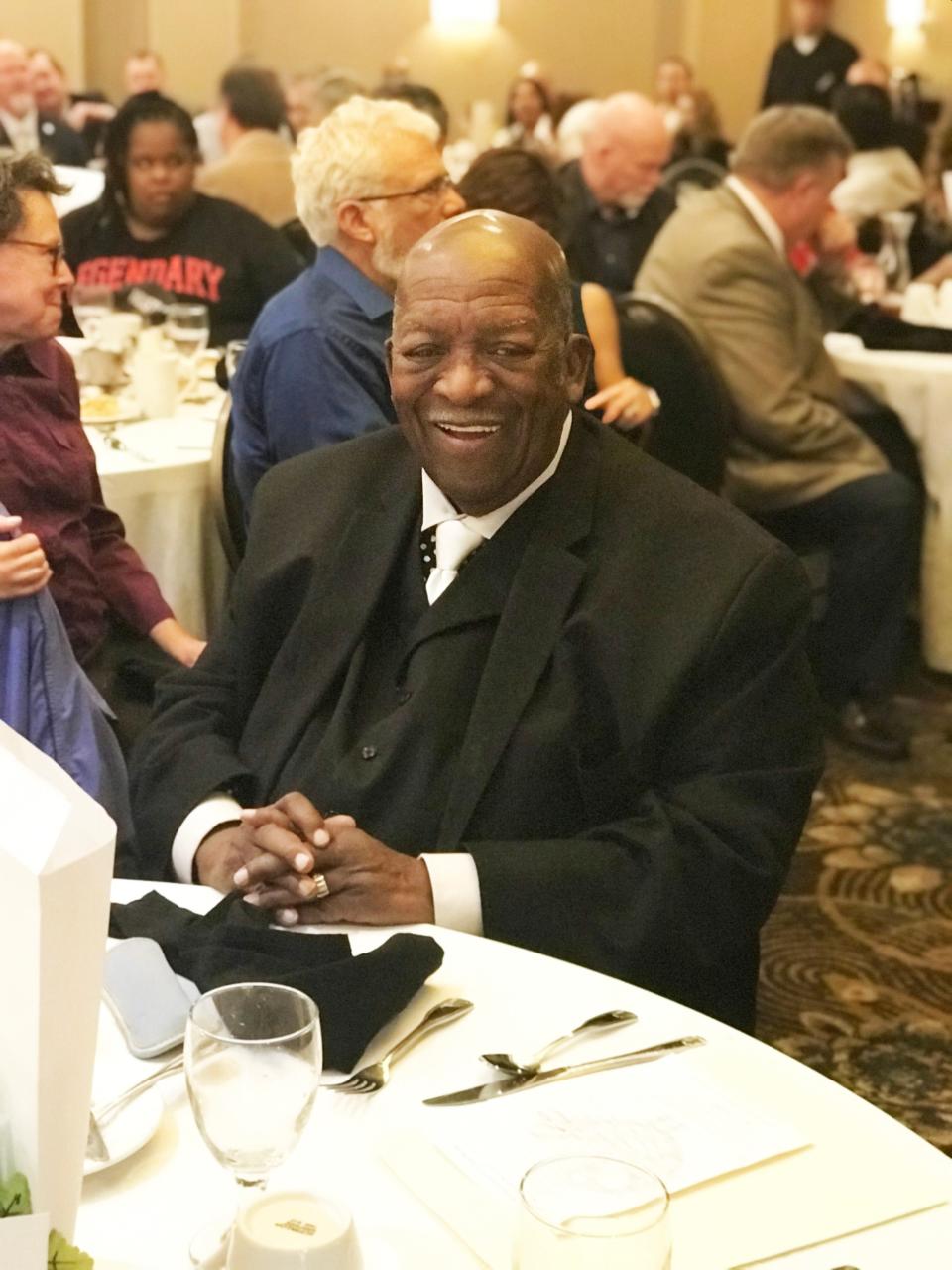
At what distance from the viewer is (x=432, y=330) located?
190cm

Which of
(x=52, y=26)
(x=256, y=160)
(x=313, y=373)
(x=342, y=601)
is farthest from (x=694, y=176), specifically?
(x=342, y=601)

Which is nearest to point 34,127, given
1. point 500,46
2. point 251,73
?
point 251,73

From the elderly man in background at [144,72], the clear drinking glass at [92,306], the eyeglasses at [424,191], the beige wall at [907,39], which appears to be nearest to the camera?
the eyeglasses at [424,191]

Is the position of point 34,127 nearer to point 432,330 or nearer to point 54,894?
point 432,330

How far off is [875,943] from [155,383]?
77.3 inches

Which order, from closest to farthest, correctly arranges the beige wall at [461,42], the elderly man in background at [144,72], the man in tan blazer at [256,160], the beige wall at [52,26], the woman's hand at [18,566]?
1. the woman's hand at [18,566]
2. the man in tan blazer at [256,160]
3. the elderly man in background at [144,72]
4. the beige wall at [52,26]
5. the beige wall at [461,42]

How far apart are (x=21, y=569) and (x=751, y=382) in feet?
8.61

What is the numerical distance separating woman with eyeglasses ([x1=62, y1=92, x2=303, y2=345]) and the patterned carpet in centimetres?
214

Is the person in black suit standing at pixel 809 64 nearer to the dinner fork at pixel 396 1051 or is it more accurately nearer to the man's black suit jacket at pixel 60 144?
the man's black suit jacket at pixel 60 144

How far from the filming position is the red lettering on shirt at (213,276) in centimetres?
501

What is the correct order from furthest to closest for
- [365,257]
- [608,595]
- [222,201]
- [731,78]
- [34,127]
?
[731,78] → [34,127] → [222,201] → [365,257] → [608,595]

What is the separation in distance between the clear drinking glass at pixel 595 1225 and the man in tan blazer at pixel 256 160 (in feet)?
17.6

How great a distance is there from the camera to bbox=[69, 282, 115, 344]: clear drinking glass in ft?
14.2

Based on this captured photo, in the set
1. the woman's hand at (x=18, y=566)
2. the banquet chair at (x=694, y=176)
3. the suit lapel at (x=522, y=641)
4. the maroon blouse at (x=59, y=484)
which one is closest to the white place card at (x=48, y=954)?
the suit lapel at (x=522, y=641)
